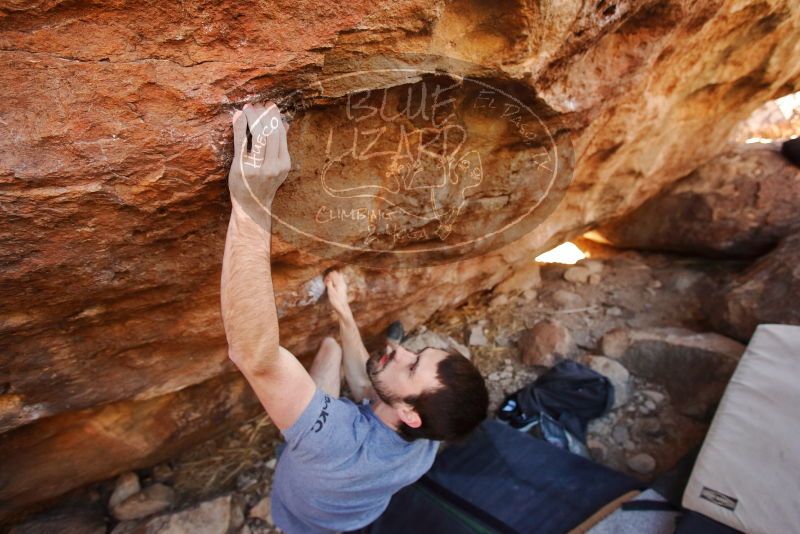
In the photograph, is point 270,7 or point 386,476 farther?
point 386,476

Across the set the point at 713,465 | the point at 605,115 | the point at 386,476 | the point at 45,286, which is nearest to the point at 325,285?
the point at 386,476

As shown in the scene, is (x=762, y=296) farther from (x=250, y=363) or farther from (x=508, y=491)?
(x=250, y=363)

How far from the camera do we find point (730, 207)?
3.33 m

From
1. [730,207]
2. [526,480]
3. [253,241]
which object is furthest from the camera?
[730,207]

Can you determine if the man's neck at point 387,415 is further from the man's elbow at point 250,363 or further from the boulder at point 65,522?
the boulder at point 65,522

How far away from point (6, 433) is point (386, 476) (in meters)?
1.49

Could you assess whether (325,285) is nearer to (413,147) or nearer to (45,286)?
(413,147)

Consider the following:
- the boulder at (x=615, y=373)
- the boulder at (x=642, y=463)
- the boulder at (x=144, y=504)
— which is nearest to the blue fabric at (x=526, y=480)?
the boulder at (x=642, y=463)

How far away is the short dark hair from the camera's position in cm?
180

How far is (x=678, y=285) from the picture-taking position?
337 centimetres

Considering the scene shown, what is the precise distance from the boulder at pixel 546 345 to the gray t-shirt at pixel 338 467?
1175mm

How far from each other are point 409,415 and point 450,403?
0.17m

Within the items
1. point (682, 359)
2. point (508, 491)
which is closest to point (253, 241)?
point (508, 491)

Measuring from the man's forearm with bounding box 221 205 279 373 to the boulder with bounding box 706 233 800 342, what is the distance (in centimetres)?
277
